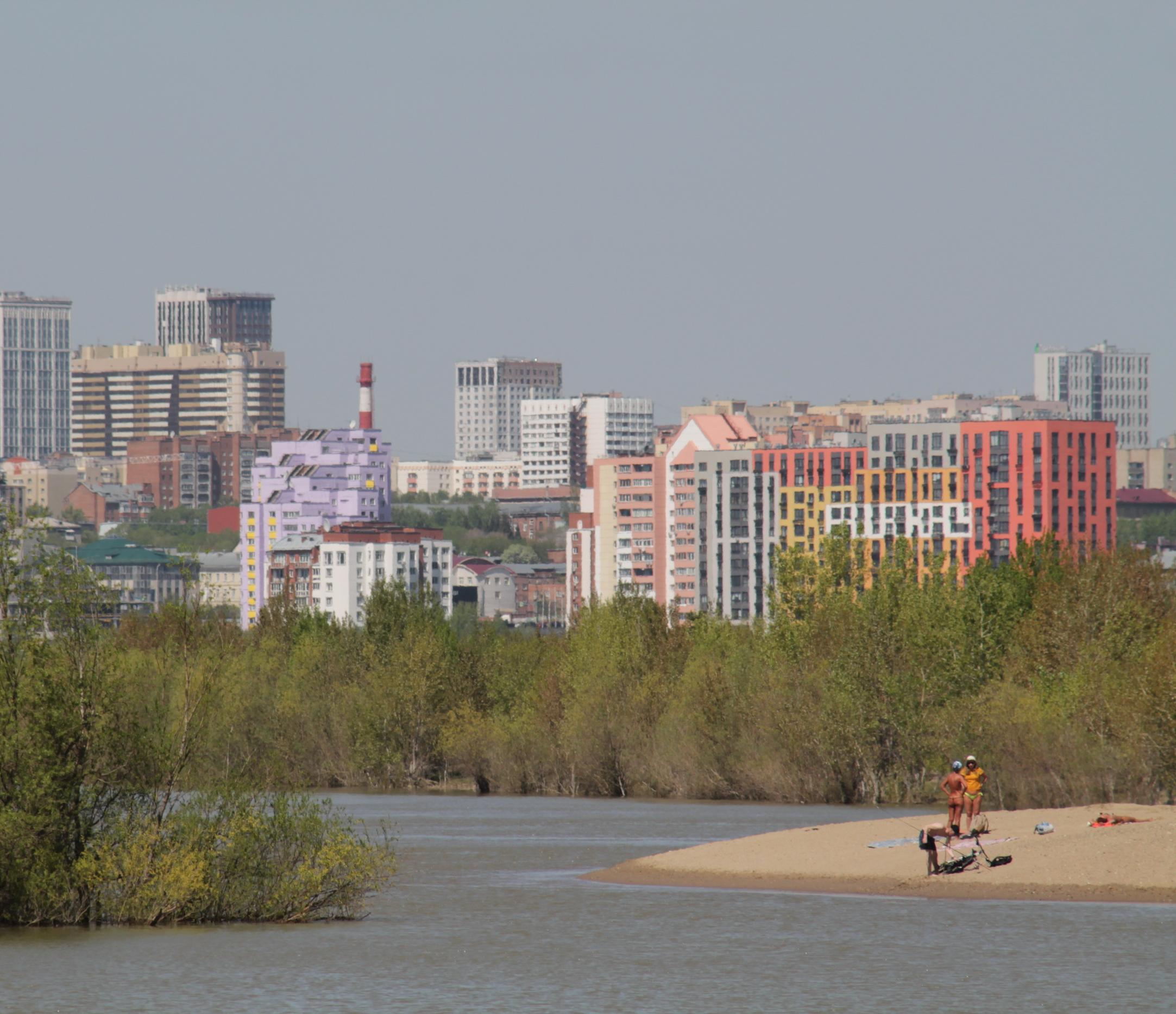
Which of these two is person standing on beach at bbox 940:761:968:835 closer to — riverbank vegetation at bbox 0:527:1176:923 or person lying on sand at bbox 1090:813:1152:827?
person lying on sand at bbox 1090:813:1152:827

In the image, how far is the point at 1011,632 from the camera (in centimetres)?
7812

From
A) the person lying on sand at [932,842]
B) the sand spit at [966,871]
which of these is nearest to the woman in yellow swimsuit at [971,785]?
the person lying on sand at [932,842]

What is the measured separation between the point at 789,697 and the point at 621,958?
37854 mm

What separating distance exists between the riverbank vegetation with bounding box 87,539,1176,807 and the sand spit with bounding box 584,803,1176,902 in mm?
12070

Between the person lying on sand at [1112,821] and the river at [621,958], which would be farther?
the person lying on sand at [1112,821]

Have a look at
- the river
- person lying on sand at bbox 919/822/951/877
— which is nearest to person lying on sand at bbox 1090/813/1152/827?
person lying on sand at bbox 919/822/951/877

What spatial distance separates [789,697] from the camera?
74.7 m

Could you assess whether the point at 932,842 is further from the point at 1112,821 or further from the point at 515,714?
the point at 515,714

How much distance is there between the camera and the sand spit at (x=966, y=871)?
4362 cm

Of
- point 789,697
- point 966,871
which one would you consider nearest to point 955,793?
point 966,871

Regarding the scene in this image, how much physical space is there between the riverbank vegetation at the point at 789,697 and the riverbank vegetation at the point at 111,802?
22.7 metres

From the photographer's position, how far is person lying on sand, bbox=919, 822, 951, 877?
143 feet

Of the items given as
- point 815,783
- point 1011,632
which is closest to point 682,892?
point 815,783

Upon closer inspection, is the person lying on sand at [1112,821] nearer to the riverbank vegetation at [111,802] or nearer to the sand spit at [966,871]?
the sand spit at [966,871]
